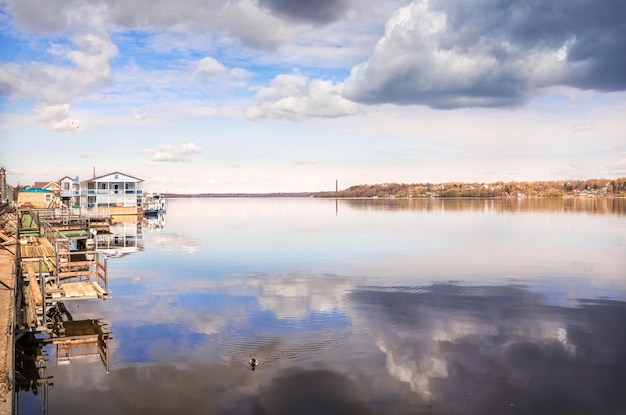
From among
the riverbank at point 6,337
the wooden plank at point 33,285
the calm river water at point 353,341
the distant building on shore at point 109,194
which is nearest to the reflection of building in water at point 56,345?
the calm river water at point 353,341

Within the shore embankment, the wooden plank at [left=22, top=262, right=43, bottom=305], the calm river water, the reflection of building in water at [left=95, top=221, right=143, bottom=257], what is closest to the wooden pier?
the wooden plank at [left=22, top=262, right=43, bottom=305]

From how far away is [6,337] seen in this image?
50.6 feet

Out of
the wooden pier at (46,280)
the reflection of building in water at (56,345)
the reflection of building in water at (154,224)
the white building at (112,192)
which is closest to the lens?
the reflection of building in water at (56,345)

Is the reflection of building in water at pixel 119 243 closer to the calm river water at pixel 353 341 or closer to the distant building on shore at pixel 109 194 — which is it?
the calm river water at pixel 353 341

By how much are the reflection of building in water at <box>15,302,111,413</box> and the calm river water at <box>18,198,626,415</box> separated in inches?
11.9

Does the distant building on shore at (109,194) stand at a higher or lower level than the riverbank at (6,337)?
higher

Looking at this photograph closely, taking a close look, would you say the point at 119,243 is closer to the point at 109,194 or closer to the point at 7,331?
the point at 7,331

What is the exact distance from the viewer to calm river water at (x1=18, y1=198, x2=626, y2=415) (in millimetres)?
15188

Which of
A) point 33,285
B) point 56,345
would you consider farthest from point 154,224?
point 56,345

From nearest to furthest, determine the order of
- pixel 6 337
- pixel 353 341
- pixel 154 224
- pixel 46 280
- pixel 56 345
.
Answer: pixel 6 337 → pixel 56 345 → pixel 353 341 → pixel 46 280 → pixel 154 224

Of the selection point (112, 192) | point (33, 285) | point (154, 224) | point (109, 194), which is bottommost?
point (154, 224)

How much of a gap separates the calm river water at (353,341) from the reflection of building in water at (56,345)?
30cm

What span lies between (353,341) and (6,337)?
1146 centimetres

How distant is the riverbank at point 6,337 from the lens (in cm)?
1149
